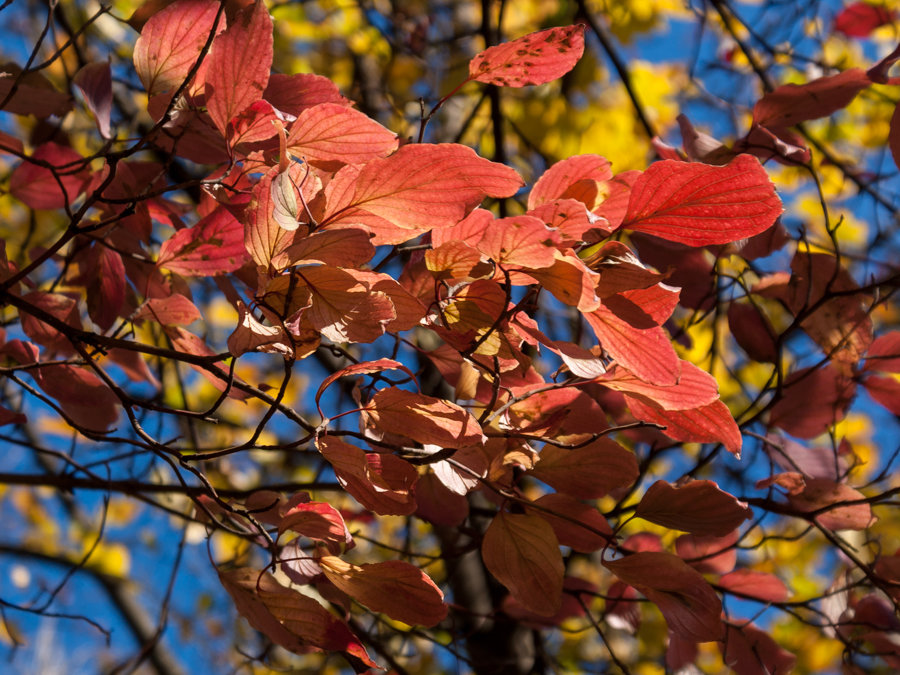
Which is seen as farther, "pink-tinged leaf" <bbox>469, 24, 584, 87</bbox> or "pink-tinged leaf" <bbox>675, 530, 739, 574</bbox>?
"pink-tinged leaf" <bbox>675, 530, 739, 574</bbox>

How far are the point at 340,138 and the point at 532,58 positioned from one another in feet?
0.50

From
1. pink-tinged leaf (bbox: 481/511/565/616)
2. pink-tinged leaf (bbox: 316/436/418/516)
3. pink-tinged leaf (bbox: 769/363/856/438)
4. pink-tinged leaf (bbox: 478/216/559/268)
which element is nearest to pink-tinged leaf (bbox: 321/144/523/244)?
pink-tinged leaf (bbox: 478/216/559/268)

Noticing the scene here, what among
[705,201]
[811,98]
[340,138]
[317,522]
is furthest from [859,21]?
[317,522]

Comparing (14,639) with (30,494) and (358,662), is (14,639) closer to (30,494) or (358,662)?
(358,662)

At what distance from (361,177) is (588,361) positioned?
167 millimetres

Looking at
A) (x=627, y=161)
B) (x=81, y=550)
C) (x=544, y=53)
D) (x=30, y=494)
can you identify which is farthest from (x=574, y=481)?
(x=30, y=494)

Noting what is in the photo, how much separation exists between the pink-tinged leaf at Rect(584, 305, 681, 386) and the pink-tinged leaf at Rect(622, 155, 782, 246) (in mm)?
71

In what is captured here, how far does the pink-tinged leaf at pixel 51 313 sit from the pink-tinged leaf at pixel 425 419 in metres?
0.33

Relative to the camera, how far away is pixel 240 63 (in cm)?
46

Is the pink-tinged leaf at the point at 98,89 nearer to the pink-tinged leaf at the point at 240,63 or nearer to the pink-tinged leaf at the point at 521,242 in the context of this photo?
the pink-tinged leaf at the point at 240,63

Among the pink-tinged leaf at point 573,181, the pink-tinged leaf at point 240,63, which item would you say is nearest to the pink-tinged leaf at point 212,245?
the pink-tinged leaf at point 240,63

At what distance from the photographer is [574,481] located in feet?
1.92

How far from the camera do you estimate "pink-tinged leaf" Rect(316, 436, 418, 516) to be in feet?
1.50

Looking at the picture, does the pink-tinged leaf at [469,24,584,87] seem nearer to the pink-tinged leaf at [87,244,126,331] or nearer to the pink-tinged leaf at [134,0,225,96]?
the pink-tinged leaf at [134,0,225,96]
